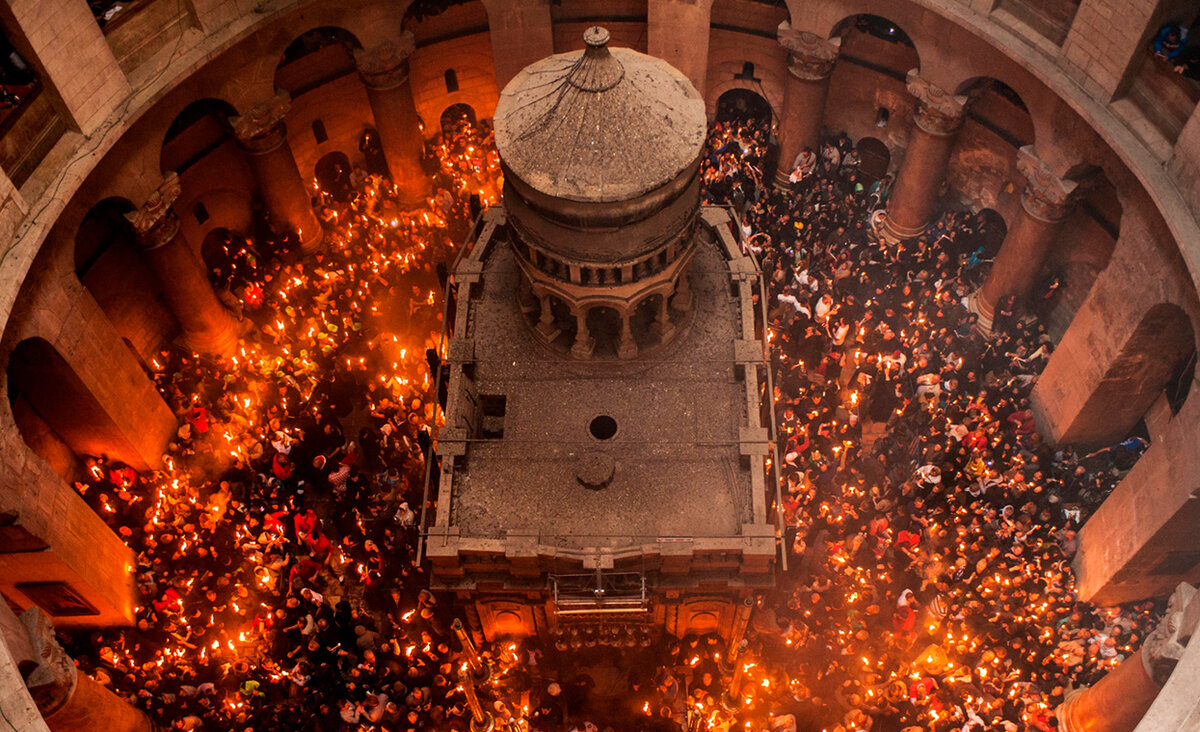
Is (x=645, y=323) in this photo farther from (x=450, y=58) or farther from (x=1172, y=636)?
(x=450, y=58)

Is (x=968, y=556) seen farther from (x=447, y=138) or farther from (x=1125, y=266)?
(x=447, y=138)

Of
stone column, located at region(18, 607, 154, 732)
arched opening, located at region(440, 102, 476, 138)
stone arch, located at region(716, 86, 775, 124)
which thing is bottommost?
stone column, located at region(18, 607, 154, 732)

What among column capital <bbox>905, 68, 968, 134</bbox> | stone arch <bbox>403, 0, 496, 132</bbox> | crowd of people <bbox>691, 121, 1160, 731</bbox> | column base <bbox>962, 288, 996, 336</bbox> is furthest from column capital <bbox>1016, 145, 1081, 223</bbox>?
stone arch <bbox>403, 0, 496, 132</bbox>

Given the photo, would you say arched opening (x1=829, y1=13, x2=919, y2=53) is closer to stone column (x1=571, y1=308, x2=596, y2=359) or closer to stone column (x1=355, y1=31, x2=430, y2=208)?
stone column (x1=571, y1=308, x2=596, y2=359)

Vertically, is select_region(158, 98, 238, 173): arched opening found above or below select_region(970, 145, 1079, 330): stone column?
above

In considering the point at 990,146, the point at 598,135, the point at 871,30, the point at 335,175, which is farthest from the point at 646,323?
the point at 335,175

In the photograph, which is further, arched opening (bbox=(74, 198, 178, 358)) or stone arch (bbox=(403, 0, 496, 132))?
stone arch (bbox=(403, 0, 496, 132))

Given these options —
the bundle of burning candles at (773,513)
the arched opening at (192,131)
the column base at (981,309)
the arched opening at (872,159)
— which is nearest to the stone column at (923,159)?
the bundle of burning candles at (773,513)
